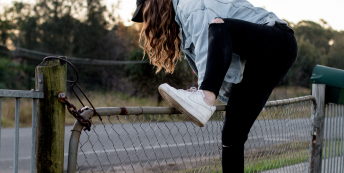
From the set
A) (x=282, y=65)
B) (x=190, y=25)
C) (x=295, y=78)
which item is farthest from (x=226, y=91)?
(x=295, y=78)

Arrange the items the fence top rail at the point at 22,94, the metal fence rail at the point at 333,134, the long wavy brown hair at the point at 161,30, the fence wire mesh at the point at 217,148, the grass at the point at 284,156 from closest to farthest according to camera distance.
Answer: the fence top rail at the point at 22,94, the long wavy brown hair at the point at 161,30, the fence wire mesh at the point at 217,148, the grass at the point at 284,156, the metal fence rail at the point at 333,134

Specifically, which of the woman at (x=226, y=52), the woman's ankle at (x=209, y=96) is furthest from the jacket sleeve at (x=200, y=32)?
the woman's ankle at (x=209, y=96)

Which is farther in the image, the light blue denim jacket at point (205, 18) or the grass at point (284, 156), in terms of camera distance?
the grass at point (284, 156)

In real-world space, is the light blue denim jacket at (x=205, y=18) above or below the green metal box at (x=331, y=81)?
above

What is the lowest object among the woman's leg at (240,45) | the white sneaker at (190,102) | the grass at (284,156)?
the grass at (284,156)

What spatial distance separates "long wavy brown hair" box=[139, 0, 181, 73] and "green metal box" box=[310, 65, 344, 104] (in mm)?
1753

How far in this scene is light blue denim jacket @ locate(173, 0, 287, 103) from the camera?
1.49 metres

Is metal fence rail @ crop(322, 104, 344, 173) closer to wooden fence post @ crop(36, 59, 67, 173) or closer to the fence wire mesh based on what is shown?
the fence wire mesh

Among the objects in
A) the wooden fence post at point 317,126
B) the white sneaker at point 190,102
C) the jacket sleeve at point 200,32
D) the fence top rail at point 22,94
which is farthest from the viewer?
the wooden fence post at point 317,126

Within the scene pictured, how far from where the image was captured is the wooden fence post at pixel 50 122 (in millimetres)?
1075

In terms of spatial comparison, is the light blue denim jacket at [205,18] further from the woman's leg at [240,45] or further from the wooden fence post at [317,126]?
the wooden fence post at [317,126]

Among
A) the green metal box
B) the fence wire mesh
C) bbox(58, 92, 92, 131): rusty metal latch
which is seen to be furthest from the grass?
bbox(58, 92, 92, 131): rusty metal latch

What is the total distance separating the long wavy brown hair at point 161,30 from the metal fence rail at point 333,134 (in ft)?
Answer: 6.82

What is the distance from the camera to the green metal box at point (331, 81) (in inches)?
112
